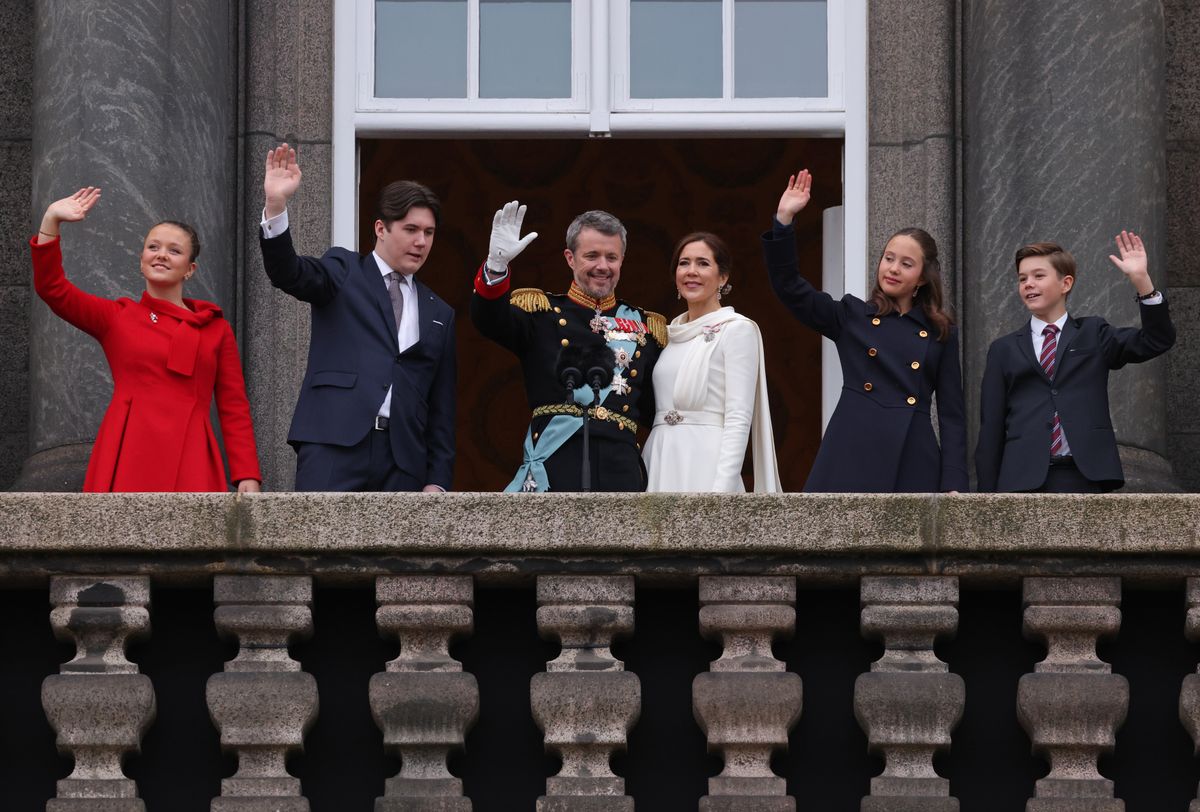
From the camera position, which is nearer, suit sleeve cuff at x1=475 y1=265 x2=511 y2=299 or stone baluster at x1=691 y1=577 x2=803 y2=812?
stone baluster at x1=691 y1=577 x2=803 y2=812

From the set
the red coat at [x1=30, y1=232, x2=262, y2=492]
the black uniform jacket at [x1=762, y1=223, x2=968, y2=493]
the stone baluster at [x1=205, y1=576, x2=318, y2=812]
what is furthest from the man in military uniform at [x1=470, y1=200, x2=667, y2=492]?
the stone baluster at [x1=205, y1=576, x2=318, y2=812]

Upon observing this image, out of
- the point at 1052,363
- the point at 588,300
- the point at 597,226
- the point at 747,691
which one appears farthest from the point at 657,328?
the point at 747,691

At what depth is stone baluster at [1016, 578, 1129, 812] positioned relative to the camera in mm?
5988

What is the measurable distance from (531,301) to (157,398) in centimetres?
125

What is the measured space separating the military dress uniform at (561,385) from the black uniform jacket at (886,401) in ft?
1.77

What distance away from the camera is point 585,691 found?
6027mm

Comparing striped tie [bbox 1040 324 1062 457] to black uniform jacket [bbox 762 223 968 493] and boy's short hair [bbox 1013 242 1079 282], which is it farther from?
black uniform jacket [bbox 762 223 968 493]

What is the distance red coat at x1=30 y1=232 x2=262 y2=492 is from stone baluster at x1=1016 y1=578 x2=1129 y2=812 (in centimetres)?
273

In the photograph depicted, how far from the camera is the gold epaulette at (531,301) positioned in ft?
25.8

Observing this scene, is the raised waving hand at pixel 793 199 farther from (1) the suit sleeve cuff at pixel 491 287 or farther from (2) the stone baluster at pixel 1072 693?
(2) the stone baluster at pixel 1072 693

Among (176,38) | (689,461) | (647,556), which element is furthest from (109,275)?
(647,556)

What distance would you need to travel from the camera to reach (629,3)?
9938 millimetres

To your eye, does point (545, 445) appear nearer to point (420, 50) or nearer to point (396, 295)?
point (396, 295)

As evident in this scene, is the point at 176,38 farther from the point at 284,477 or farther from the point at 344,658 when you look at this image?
the point at 344,658
